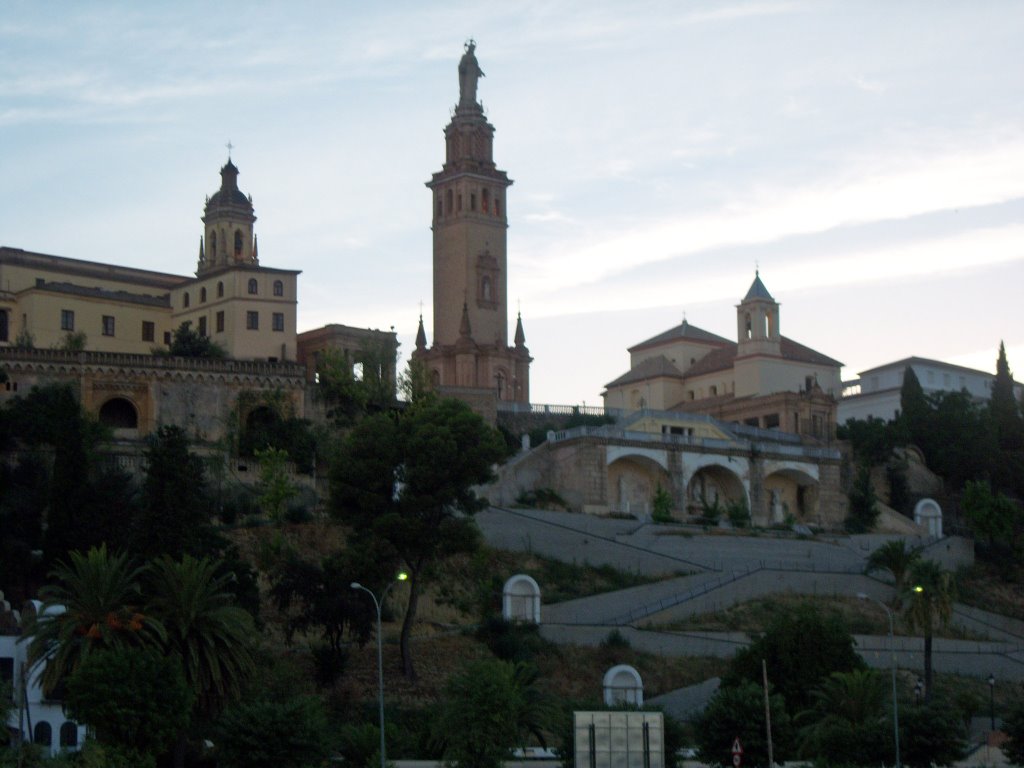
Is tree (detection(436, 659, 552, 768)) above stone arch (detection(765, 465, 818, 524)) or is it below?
below

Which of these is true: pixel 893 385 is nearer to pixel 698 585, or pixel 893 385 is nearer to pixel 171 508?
pixel 698 585

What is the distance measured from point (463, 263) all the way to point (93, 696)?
179 feet

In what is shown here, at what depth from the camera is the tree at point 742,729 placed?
2094 inches

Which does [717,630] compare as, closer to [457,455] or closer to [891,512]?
[457,455]

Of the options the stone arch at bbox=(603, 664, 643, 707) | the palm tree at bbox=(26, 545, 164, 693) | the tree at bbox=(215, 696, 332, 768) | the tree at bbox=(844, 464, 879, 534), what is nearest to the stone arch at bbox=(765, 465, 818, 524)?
the tree at bbox=(844, 464, 879, 534)

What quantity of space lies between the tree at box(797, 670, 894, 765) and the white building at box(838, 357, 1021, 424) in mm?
65254

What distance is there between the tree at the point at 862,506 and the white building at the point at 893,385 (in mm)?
25383

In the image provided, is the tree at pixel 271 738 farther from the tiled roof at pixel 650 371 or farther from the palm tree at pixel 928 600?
the tiled roof at pixel 650 371

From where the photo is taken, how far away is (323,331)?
3607 inches

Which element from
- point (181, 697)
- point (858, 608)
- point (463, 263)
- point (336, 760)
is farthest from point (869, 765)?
point (463, 263)

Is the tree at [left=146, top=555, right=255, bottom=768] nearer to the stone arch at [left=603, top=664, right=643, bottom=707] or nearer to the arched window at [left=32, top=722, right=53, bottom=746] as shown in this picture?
the arched window at [left=32, top=722, right=53, bottom=746]

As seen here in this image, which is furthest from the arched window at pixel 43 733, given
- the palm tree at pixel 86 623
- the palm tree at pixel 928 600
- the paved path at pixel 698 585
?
the palm tree at pixel 928 600

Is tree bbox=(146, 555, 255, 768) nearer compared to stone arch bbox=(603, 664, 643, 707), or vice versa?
tree bbox=(146, 555, 255, 768)

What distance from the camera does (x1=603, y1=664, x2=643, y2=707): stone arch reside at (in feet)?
206
